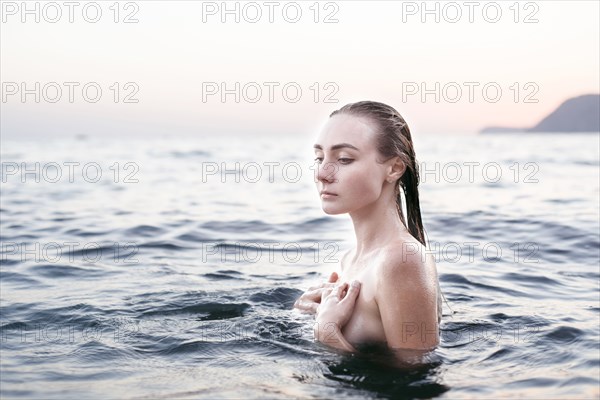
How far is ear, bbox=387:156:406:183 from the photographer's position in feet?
14.5

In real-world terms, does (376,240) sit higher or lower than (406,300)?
higher

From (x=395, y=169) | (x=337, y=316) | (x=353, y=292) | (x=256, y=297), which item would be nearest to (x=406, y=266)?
(x=353, y=292)

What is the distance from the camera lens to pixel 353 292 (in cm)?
436

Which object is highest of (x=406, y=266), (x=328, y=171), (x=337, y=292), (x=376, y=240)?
(x=328, y=171)

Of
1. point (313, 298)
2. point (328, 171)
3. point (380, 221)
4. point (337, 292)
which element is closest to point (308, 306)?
point (313, 298)

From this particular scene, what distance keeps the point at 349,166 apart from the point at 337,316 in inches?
36.5

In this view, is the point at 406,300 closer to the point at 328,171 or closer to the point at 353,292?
the point at 353,292

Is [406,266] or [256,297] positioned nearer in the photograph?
[406,266]

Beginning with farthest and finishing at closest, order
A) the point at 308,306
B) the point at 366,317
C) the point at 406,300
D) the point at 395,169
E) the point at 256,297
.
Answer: the point at 256,297
the point at 308,306
the point at 395,169
the point at 366,317
the point at 406,300

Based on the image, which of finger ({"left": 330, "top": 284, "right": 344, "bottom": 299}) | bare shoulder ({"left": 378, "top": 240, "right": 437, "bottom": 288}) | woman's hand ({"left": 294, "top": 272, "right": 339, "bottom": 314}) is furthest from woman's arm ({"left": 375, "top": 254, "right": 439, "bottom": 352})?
woman's hand ({"left": 294, "top": 272, "right": 339, "bottom": 314})

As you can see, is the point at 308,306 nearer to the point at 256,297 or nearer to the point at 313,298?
the point at 313,298

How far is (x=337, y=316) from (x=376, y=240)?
1.84 feet

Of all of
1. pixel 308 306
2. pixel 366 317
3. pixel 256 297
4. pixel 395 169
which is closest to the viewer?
pixel 366 317

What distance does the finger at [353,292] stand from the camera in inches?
171
